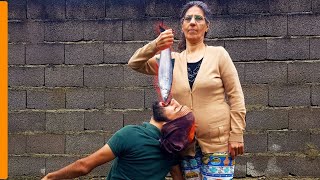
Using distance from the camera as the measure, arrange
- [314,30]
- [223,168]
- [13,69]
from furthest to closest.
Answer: [13,69], [314,30], [223,168]

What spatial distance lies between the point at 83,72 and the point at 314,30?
224cm

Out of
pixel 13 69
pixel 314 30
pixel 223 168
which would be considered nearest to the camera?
pixel 223 168

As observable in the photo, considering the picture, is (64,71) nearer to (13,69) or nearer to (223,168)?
(13,69)

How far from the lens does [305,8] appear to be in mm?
4270

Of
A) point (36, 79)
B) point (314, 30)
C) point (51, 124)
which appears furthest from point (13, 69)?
point (314, 30)

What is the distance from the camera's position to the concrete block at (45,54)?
14.8 feet

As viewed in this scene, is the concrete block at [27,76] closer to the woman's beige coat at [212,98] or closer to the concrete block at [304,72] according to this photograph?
the woman's beige coat at [212,98]

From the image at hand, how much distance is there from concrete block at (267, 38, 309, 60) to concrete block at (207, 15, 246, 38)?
0.29 m

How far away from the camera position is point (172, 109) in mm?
2719

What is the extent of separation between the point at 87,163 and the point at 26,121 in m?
2.12

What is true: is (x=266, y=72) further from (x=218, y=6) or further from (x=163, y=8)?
(x=163, y=8)

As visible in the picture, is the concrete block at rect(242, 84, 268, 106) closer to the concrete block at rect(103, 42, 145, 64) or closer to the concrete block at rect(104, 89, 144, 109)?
the concrete block at rect(104, 89, 144, 109)

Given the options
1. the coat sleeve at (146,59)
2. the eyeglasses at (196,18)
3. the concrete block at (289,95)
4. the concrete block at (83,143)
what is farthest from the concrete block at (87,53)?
the eyeglasses at (196,18)

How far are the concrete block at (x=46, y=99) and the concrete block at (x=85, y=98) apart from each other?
71mm
